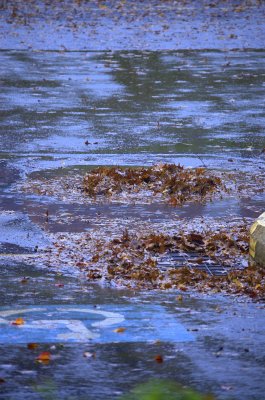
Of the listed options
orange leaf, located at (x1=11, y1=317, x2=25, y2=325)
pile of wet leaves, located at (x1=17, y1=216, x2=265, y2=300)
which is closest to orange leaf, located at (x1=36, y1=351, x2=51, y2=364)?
orange leaf, located at (x1=11, y1=317, x2=25, y2=325)

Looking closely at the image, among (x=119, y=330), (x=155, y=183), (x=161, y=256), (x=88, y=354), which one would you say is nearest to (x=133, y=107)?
(x=155, y=183)

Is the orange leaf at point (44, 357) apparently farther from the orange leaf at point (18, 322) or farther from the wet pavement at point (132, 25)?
the wet pavement at point (132, 25)

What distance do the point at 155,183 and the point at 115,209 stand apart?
1.08 metres

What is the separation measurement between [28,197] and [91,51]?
38.3 feet

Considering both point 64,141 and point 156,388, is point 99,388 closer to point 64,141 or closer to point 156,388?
point 156,388

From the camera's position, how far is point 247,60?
806 inches

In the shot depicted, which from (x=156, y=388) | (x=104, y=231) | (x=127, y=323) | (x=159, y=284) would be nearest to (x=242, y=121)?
(x=104, y=231)

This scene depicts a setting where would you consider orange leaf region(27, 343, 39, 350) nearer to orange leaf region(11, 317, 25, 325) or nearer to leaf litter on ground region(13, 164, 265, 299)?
orange leaf region(11, 317, 25, 325)

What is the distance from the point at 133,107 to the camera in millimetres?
15750

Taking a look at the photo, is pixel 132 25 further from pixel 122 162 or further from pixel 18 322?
pixel 18 322

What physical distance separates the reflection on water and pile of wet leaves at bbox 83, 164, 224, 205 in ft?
2.38

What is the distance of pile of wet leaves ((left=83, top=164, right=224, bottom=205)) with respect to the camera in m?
10.7

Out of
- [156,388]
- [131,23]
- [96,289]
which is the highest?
[156,388]

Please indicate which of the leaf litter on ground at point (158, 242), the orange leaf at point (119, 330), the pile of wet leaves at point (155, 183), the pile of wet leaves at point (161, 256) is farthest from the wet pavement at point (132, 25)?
the orange leaf at point (119, 330)
